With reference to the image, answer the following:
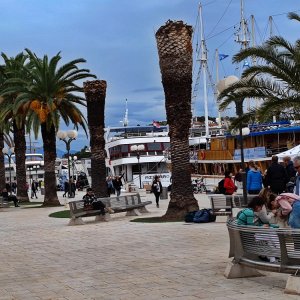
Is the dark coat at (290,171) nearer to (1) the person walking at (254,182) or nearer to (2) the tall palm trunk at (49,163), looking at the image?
(1) the person walking at (254,182)

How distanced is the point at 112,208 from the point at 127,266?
10.3 metres

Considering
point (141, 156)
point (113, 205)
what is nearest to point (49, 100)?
point (113, 205)

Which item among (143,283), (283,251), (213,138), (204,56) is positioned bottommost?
(143,283)

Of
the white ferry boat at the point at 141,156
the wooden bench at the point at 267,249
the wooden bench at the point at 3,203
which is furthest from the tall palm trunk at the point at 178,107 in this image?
the white ferry boat at the point at 141,156

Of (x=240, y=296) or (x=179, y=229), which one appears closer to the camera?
(x=240, y=296)

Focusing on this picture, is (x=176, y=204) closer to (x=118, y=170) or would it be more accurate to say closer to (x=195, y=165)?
(x=195, y=165)

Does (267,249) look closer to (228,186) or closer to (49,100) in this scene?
(228,186)

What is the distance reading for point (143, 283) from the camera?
781cm

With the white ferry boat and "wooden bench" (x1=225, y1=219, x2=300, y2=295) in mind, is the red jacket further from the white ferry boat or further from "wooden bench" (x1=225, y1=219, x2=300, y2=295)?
the white ferry boat

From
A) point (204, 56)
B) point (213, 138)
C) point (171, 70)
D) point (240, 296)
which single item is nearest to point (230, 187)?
point (171, 70)

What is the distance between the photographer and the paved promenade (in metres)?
7.20

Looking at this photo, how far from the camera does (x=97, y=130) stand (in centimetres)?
2666

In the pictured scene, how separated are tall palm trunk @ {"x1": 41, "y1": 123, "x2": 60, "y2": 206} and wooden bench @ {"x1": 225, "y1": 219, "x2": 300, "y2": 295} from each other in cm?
2418

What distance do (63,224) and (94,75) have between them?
13.0m
